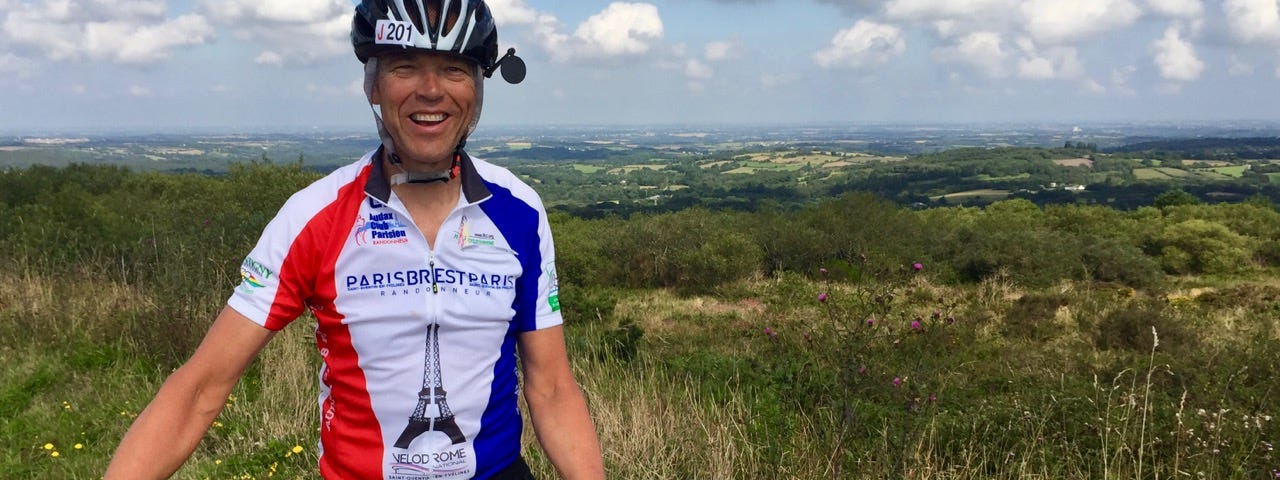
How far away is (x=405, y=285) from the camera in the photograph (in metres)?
1.47

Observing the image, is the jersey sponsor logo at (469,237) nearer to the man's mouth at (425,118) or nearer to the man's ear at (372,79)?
the man's mouth at (425,118)

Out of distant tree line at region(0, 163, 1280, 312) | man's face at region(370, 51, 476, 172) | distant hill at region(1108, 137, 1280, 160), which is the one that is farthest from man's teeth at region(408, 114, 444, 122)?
distant hill at region(1108, 137, 1280, 160)

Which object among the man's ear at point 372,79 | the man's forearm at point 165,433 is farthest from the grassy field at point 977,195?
the man's forearm at point 165,433

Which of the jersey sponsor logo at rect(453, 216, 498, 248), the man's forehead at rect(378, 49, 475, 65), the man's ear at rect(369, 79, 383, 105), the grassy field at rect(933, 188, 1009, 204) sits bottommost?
the grassy field at rect(933, 188, 1009, 204)

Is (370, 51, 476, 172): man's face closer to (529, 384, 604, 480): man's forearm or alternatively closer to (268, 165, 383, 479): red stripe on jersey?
(268, 165, 383, 479): red stripe on jersey

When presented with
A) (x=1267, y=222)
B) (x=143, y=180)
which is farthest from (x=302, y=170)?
(x=1267, y=222)

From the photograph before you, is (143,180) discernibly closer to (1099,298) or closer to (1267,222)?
(1099,298)

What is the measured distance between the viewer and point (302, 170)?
22703 millimetres

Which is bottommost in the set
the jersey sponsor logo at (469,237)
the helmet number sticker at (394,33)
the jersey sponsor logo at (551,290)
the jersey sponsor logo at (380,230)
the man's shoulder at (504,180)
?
the jersey sponsor logo at (551,290)

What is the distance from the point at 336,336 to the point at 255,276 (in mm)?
185

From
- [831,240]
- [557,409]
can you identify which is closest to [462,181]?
[557,409]

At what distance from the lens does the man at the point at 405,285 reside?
142 cm

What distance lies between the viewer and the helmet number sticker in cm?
147

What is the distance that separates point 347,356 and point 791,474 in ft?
7.10
